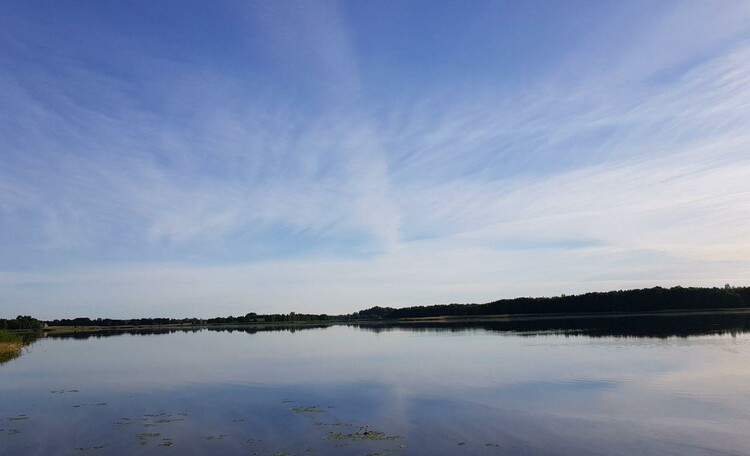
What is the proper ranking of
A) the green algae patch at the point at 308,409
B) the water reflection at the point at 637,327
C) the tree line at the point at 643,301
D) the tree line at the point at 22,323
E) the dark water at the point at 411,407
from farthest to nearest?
1. the tree line at the point at 22,323
2. the tree line at the point at 643,301
3. the water reflection at the point at 637,327
4. the green algae patch at the point at 308,409
5. the dark water at the point at 411,407

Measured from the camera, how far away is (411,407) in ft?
78.0

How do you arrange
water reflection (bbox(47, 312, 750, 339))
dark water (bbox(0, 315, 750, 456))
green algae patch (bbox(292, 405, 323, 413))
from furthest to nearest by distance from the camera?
water reflection (bbox(47, 312, 750, 339)) → green algae patch (bbox(292, 405, 323, 413)) → dark water (bbox(0, 315, 750, 456))

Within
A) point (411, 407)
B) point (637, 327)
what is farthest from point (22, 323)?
point (411, 407)

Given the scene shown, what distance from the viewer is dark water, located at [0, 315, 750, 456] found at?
17.6 meters

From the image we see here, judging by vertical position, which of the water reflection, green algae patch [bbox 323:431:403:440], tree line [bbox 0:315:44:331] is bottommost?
green algae patch [bbox 323:431:403:440]

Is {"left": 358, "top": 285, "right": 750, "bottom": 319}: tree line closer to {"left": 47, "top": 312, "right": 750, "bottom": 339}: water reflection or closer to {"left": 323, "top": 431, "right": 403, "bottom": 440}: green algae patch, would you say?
{"left": 47, "top": 312, "right": 750, "bottom": 339}: water reflection

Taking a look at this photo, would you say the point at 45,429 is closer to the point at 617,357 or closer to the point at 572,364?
the point at 572,364

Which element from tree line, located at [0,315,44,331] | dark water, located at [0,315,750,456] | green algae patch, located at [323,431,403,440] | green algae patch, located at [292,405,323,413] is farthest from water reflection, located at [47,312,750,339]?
tree line, located at [0,315,44,331]

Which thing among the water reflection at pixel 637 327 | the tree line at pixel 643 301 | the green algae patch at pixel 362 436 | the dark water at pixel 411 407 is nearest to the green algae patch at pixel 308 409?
the dark water at pixel 411 407

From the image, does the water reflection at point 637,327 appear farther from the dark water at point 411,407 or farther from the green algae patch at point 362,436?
the green algae patch at point 362,436

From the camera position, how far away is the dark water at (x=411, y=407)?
17625mm

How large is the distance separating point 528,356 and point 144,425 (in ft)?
97.4

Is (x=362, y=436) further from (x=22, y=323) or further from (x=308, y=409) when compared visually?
(x=22, y=323)

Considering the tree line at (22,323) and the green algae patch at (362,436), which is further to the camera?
the tree line at (22,323)
